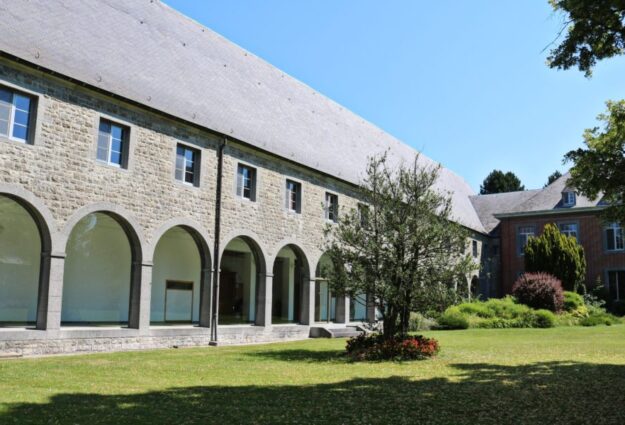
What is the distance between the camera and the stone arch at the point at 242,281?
19156 millimetres

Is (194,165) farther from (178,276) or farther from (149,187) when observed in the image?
(178,276)

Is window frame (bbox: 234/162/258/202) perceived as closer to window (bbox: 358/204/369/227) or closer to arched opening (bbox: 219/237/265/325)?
arched opening (bbox: 219/237/265/325)

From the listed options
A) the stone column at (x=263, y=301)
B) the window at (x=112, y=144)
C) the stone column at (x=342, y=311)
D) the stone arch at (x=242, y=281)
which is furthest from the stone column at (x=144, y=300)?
the stone column at (x=342, y=311)

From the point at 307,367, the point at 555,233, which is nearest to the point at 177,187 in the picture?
the point at 307,367

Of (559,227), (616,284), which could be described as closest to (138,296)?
(559,227)

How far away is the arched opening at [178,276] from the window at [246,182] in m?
2.26

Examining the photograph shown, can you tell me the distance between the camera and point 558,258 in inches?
1234

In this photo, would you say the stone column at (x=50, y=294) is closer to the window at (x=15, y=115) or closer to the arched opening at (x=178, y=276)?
the window at (x=15, y=115)

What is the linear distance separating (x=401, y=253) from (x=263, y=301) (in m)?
7.00

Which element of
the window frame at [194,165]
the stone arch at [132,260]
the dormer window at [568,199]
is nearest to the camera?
the stone arch at [132,260]

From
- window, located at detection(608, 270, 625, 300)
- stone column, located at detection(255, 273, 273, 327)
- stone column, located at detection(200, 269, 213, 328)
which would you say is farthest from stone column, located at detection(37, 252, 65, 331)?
window, located at detection(608, 270, 625, 300)

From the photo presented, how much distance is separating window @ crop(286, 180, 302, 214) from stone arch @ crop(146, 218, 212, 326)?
4.12m

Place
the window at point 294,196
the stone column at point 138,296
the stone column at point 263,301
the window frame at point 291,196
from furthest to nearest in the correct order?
the window at point 294,196, the window frame at point 291,196, the stone column at point 263,301, the stone column at point 138,296

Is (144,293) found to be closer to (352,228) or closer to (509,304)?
(352,228)
